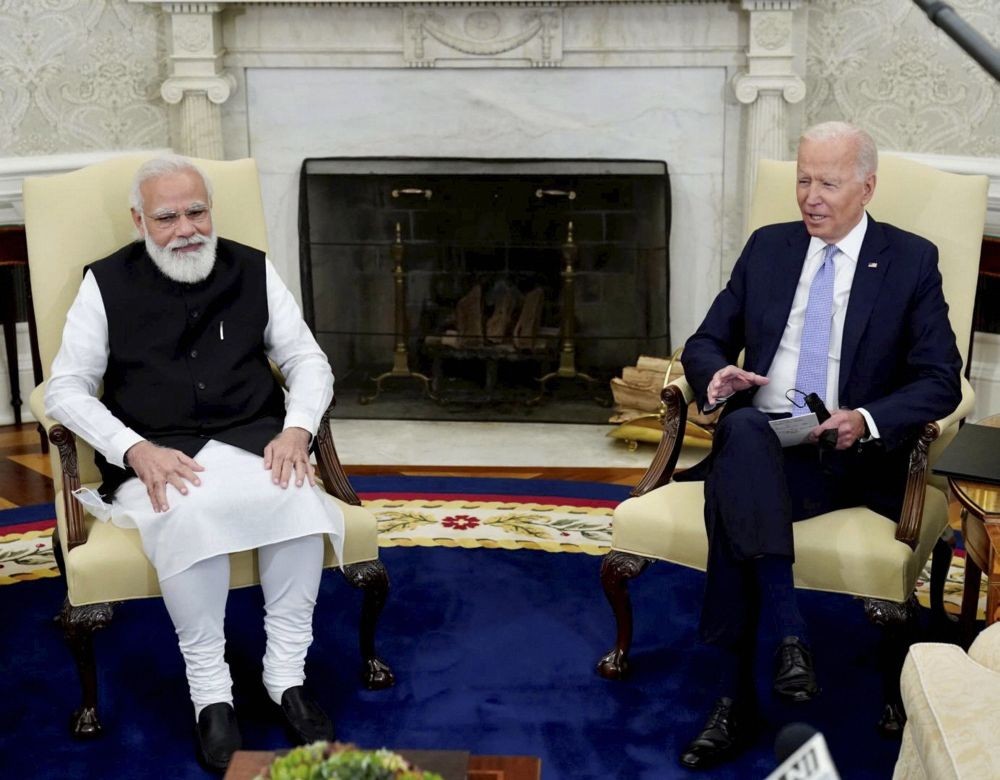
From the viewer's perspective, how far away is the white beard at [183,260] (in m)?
2.80

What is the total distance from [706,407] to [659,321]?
2155mm

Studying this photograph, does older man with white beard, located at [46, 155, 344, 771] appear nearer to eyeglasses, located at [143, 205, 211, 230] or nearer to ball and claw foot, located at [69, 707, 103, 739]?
eyeglasses, located at [143, 205, 211, 230]

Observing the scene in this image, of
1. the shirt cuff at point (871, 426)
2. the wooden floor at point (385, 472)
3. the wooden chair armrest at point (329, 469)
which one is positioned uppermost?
the shirt cuff at point (871, 426)

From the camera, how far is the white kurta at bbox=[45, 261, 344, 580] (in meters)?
2.54

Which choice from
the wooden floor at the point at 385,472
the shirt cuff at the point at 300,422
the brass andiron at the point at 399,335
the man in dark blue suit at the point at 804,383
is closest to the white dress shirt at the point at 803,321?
the man in dark blue suit at the point at 804,383

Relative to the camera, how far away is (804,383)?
2.80 meters

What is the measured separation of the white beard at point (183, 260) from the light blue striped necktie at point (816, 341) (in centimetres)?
130

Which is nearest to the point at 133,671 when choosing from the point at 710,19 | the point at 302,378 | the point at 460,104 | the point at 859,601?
the point at 302,378

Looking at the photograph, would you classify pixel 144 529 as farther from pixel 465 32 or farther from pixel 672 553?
pixel 465 32

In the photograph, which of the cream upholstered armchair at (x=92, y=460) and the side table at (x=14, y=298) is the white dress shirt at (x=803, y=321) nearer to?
the cream upholstered armchair at (x=92, y=460)

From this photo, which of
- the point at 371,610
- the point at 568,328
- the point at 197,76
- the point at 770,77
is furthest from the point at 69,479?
the point at 770,77

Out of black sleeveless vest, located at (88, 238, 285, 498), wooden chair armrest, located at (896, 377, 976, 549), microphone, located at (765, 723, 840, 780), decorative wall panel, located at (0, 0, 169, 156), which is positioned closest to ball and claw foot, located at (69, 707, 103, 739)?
black sleeveless vest, located at (88, 238, 285, 498)

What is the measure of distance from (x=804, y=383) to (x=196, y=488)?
129 centimetres

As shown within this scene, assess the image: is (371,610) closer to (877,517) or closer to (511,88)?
(877,517)
